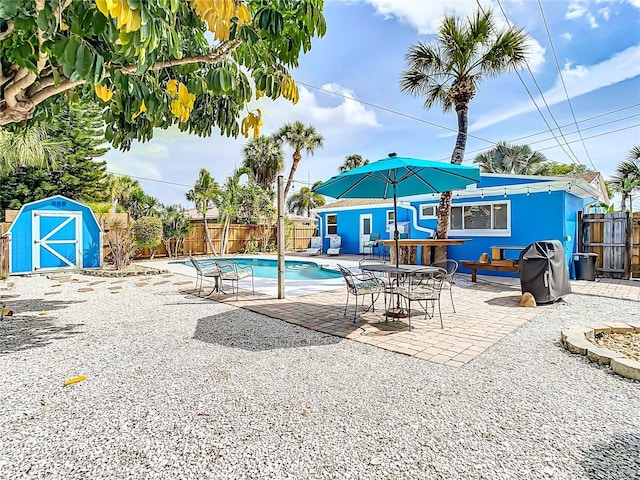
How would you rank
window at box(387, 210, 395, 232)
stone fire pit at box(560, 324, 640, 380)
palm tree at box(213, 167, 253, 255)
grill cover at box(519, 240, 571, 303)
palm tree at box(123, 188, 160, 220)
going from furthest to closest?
palm tree at box(123, 188, 160, 220)
palm tree at box(213, 167, 253, 255)
window at box(387, 210, 395, 232)
grill cover at box(519, 240, 571, 303)
stone fire pit at box(560, 324, 640, 380)

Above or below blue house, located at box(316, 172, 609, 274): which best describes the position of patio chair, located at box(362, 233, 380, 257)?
below

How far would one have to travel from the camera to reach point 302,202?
35406 millimetres

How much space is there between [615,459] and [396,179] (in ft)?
14.8

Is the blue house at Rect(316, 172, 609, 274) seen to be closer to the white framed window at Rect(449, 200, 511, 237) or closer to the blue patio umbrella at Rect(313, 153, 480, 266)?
the white framed window at Rect(449, 200, 511, 237)

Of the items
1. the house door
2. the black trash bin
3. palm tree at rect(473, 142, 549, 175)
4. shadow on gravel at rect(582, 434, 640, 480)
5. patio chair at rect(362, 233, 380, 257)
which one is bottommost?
shadow on gravel at rect(582, 434, 640, 480)

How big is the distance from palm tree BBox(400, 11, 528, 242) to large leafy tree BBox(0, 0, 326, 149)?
24.7 feet

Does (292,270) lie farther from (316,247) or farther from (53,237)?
(53,237)

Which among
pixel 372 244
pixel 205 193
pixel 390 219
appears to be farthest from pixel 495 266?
pixel 205 193

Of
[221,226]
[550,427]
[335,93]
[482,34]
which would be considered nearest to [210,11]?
[550,427]

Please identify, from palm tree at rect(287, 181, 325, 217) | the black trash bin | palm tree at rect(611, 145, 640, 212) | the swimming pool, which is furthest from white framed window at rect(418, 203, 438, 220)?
palm tree at rect(287, 181, 325, 217)

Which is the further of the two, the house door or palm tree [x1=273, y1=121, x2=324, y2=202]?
palm tree [x1=273, y1=121, x2=324, y2=202]

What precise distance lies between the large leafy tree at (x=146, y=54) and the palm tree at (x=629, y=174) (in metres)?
23.0

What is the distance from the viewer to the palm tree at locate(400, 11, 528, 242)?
9.04 meters

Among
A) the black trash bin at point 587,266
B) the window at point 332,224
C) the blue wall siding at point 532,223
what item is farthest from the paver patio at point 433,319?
the window at point 332,224
